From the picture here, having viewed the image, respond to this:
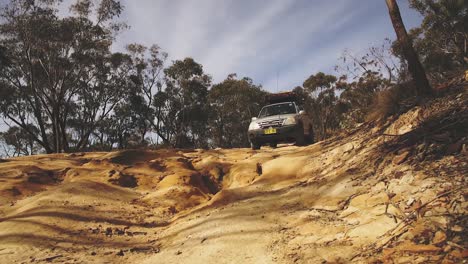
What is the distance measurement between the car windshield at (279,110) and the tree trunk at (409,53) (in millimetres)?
5639

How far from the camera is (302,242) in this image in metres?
3.83

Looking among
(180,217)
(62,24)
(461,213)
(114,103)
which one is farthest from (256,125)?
(114,103)

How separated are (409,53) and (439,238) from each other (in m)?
4.03

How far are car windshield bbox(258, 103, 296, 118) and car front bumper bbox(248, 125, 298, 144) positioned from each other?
3.01 feet

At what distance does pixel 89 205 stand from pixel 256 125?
5.96 metres

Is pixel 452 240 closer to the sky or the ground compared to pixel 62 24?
closer to the ground

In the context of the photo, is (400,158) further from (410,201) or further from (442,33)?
(442,33)

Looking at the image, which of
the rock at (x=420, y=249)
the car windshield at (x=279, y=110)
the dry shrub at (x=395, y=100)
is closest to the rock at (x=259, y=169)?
the dry shrub at (x=395, y=100)

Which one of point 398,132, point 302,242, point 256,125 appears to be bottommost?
point 302,242

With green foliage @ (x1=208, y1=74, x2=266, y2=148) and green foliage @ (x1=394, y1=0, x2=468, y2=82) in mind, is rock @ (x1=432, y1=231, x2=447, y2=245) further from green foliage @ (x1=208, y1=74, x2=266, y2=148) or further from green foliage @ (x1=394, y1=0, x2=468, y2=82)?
green foliage @ (x1=208, y1=74, x2=266, y2=148)

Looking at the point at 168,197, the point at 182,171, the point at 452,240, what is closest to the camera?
the point at 452,240

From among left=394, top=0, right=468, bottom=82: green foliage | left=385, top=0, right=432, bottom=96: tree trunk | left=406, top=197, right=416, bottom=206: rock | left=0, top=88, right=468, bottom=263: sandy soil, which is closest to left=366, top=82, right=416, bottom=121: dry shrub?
left=385, top=0, right=432, bottom=96: tree trunk

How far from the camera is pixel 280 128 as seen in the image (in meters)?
10.8

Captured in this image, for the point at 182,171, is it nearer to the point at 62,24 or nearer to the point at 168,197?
the point at 168,197
